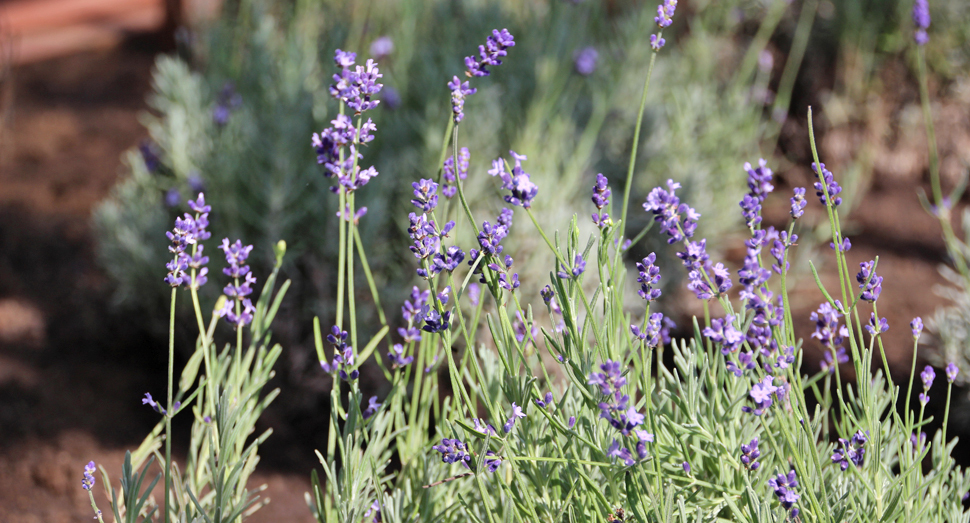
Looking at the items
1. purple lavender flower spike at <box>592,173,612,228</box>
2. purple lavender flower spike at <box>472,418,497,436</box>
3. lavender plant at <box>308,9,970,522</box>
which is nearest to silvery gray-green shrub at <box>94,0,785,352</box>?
lavender plant at <box>308,9,970,522</box>

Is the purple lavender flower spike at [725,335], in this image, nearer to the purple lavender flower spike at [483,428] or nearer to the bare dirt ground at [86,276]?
the purple lavender flower spike at [483,428]

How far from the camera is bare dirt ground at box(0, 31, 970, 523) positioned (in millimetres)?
2252

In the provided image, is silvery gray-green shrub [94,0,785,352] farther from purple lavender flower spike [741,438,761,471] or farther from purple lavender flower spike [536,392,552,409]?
purple lavender flower spike [741,438,761,471]

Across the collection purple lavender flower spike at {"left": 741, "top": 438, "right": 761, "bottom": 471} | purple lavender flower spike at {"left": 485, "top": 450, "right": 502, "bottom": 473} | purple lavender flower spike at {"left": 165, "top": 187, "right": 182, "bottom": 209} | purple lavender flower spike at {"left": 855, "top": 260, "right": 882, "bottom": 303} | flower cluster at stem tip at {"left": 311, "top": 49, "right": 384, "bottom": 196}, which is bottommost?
purple lavender flower spike at {"left": 741, "top": 438, "right": 761, "bottom": 471}

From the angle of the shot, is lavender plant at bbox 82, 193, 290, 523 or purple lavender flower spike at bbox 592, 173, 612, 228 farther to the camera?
lavender plant at bbox 82, 193, 290, 523

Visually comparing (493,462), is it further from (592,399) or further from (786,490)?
(786,490)

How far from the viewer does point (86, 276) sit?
10.7 feet

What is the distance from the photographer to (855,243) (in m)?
3.62

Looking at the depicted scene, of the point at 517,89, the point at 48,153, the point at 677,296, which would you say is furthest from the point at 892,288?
the point at 48,153

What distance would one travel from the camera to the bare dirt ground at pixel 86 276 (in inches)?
88.7

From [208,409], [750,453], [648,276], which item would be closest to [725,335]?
[648,276]

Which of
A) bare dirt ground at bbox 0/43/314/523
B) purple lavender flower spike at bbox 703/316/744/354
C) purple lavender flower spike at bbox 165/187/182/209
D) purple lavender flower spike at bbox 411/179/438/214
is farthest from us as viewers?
purple lavender flower spike at bbox 165/187/182/209

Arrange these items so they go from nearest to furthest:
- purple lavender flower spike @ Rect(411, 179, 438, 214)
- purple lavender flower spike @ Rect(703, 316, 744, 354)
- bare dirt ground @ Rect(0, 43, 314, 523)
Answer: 1. purple lavender flower spike @ Rect(703, 316, 744, 354)
2. purple lavender flower spike @ Rect(411, 179, 438, 214)
3. bare dirt ground @ Rect(0, 43, 314, 523)

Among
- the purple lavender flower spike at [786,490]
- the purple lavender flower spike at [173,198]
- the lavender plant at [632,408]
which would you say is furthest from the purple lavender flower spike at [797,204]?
the purple lavender flower spike at [173,198]
